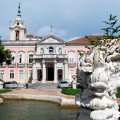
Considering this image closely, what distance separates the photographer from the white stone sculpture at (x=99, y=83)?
306 inches

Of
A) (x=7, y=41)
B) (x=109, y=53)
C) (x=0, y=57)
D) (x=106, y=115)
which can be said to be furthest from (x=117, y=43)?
(x=7, y=41)

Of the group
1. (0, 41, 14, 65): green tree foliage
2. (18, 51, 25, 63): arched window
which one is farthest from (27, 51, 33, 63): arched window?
(0, 41, 14, 65): green tree foliage

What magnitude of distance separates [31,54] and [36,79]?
5731 mm

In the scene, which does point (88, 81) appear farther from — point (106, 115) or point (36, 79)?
point (36, 79)

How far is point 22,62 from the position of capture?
200 ft

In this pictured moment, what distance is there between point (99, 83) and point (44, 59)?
49.4 metres

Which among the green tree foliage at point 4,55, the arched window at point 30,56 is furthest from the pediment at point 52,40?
the green tree foliage at point 4,55

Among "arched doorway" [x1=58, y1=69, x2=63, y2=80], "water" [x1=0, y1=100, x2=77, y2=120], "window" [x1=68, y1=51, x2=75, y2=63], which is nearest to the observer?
"water" [x1=0, y1=100, x2=77, y2=120]

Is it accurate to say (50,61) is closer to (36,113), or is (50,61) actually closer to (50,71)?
Answer: (50,71)

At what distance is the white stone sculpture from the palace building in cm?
4772

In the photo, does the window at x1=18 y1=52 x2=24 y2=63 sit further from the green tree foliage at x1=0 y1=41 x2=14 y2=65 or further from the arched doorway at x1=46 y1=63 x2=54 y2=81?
the green tree foliage at x1=0 y1=41 x2=14 y2=65

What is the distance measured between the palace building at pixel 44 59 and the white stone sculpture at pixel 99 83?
1879 inches

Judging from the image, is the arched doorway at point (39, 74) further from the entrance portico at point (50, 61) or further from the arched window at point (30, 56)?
the arched window at point (30, 56)

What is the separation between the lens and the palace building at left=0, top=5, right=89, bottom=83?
57156mm
